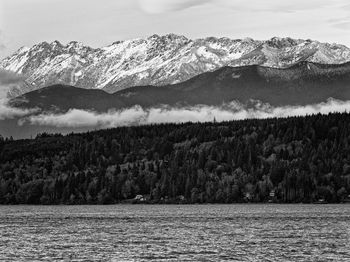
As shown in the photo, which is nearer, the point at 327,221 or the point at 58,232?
the point at 58,232

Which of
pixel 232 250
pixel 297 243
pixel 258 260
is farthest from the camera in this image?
pixel 297 243

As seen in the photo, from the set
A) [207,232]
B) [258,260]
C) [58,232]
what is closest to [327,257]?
[258,260]

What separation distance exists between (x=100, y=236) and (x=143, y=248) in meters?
27.3

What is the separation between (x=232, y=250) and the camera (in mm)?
127438

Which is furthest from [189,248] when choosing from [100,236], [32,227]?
[32,227]

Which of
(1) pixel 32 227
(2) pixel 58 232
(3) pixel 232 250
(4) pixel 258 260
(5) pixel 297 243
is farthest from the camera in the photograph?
(1) pixel 32 227

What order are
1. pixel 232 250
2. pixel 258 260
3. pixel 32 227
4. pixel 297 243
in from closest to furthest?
pixel 258 260, pixel 232 250, pixel 297 243, pixel 32 227

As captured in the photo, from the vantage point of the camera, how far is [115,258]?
11769 cm

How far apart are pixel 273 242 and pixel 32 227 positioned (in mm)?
67730

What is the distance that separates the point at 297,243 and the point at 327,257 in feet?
68.4

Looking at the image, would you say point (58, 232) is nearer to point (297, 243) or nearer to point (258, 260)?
point (297, 243)

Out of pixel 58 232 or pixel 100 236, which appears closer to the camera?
pixel 100 236

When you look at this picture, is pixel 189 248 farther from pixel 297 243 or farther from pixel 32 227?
pixel 32 227

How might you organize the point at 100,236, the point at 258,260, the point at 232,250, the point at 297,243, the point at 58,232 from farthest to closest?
the point at 58,232 < the point at 100,236 < the point at 297,243 < the point at 232,250 < the point at 258,260
